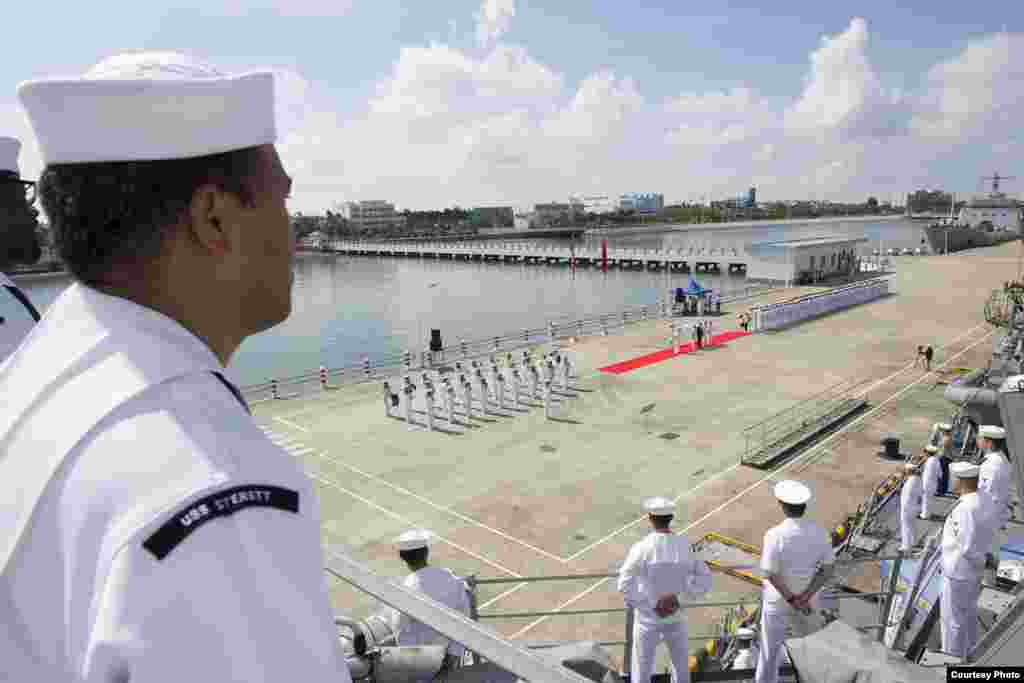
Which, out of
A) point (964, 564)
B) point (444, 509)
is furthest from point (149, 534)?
point (444, 509)

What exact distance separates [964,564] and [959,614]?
505 millimetres

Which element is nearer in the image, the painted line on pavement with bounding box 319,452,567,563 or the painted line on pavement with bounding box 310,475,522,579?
the painted line on pavement with bounding box 310,475,522,579

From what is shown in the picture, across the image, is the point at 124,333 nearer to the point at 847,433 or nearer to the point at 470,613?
the point at 470,613

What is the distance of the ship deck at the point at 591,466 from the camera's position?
33.8 ft

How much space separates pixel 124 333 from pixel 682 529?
11.6m

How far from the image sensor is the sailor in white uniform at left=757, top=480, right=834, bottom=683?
5.11 meters

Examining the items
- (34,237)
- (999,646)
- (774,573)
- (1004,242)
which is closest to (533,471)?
(774,573)

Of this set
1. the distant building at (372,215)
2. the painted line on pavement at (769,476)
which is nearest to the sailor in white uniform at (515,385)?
the painted line on pavement at (769,476)

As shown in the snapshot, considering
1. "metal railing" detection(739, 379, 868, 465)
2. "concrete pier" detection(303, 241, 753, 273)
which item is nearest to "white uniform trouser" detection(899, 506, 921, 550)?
"metal railing" detection(739, 379, 868, 465)

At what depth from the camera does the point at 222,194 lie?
927 millimetres

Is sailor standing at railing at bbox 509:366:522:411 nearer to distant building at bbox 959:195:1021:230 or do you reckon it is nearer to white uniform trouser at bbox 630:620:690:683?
white uniform trouser at bbox 630:620:690:683

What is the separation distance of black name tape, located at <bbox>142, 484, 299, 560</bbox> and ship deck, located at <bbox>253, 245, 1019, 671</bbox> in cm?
853

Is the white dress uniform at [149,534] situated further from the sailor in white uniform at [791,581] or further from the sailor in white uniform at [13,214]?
the sailor in white uniform at [791,581]

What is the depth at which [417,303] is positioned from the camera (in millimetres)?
54094
